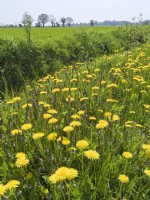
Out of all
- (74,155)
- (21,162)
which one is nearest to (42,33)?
(74,155)

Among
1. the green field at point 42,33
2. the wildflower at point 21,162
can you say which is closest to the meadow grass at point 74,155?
the wildflower at point 21,162

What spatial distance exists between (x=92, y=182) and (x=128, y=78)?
2.68m

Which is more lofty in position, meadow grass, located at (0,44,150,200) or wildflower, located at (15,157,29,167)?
wildflower, located at (15,157,29,167)

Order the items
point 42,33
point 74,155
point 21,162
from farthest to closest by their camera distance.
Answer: point 42,33 < point 74,155 < point 21,162

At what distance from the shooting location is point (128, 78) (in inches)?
200

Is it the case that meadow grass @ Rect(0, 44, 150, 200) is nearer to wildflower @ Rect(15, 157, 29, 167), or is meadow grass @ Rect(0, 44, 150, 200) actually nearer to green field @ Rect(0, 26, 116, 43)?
wildflower @ Rect(15, 157, 29, 167)

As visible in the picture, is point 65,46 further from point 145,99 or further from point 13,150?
point 13,150

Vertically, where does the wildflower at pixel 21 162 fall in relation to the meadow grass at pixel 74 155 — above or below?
above

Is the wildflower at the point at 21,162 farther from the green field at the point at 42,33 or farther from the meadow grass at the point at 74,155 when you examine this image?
the green field at the point at 42,33

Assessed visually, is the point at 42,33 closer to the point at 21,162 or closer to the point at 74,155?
the point at 74,155

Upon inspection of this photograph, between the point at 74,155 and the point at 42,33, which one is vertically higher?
the point at 74,155

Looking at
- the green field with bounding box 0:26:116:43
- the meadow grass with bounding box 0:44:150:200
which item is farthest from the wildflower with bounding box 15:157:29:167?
the green field with bounding box 0:26:116:43

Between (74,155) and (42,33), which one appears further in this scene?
(42,33)

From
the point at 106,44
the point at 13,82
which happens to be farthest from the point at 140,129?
the point at 106,44
